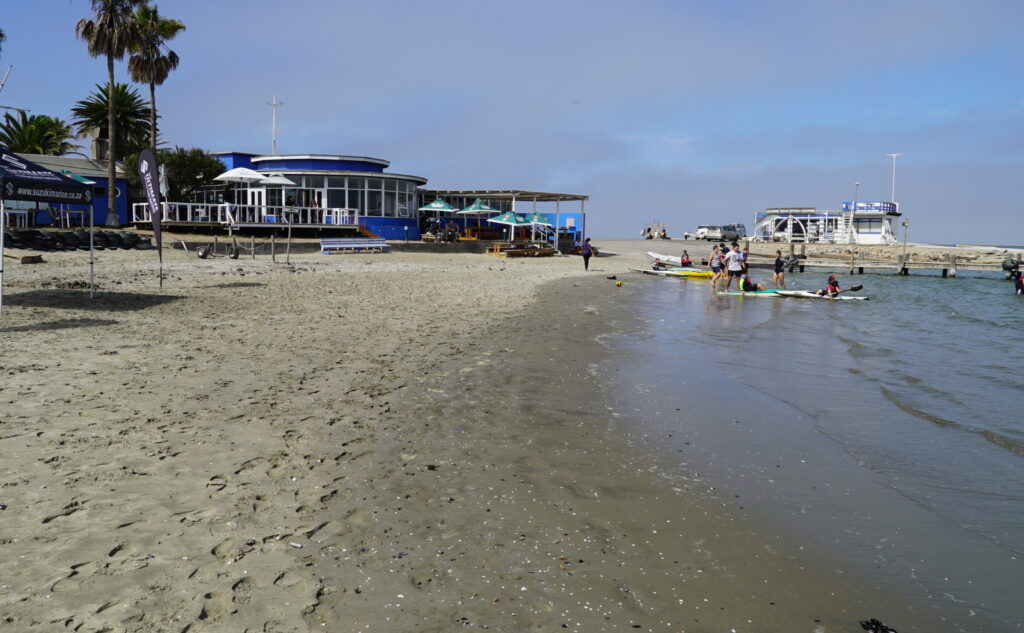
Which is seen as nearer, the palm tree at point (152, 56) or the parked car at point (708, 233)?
the palm tree at point (152, 56)

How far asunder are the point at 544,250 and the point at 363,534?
3589cm

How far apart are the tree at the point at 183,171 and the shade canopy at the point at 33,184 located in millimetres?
27459

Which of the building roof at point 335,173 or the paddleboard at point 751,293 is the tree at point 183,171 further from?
the paddleboard at point 751,293

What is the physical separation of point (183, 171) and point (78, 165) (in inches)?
252

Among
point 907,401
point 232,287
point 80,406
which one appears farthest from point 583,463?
point 232,287

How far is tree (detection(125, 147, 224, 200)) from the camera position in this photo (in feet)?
125

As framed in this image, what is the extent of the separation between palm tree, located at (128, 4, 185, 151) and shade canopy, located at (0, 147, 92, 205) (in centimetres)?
3154

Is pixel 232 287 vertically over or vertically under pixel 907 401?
over

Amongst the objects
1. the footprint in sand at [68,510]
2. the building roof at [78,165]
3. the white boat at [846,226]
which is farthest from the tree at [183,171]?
the white boat at [846,226]

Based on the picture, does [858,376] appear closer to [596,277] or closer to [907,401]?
[907,401]

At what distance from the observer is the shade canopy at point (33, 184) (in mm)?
10750

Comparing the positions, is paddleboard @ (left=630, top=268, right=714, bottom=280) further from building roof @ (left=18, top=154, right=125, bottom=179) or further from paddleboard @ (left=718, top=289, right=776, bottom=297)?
building roof @ (left=18, top=154, right=125, bottom=179)

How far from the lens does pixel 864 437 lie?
711 centimetres

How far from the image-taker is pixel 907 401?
29.1 ft
